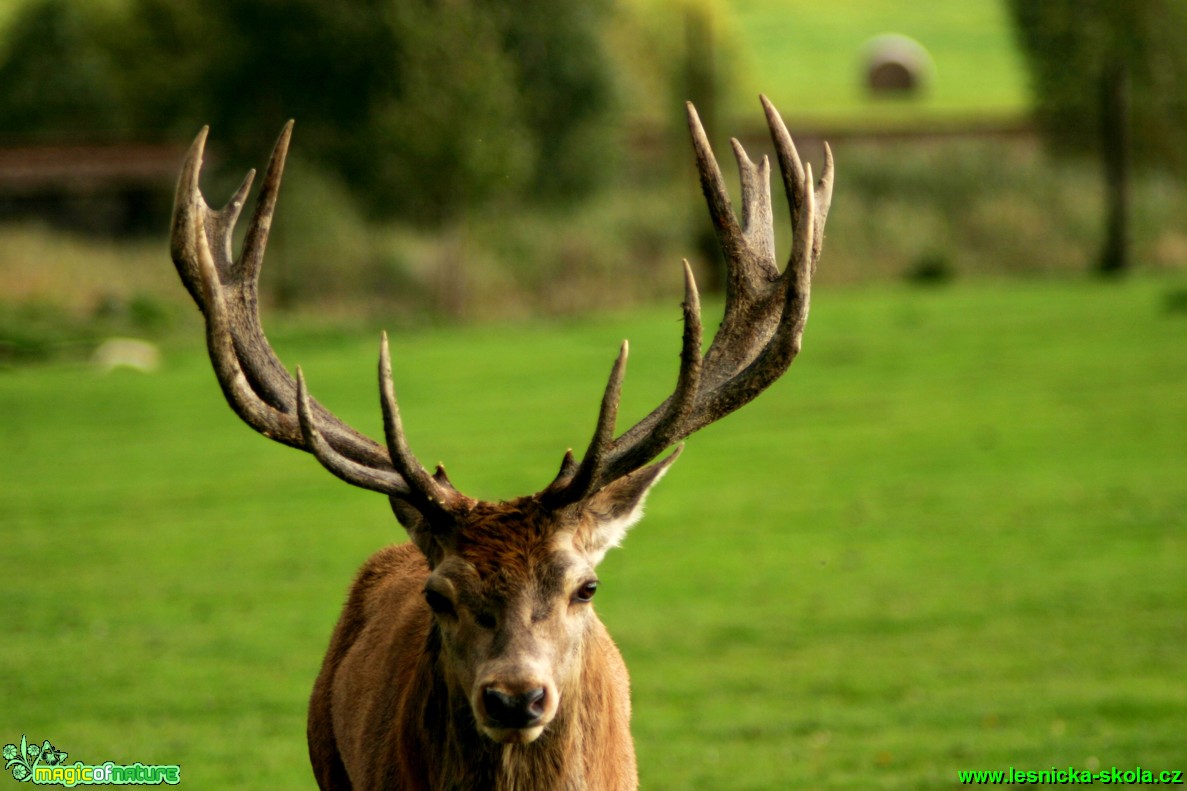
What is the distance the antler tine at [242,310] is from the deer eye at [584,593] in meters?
0.76

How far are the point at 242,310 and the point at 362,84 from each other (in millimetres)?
31622

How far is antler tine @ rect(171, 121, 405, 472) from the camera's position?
5137 millimetres

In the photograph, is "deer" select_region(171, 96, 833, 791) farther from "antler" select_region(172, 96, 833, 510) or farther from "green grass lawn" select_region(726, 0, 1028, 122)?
"green grass lawn" select_region(726, 0, 1028, 122)

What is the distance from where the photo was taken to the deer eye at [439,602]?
4914 millimetres

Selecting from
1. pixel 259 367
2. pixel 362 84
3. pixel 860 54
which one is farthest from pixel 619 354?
pixel 860 54

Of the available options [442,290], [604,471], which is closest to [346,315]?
[442,290]

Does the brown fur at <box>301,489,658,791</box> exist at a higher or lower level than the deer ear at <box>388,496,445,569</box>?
lower

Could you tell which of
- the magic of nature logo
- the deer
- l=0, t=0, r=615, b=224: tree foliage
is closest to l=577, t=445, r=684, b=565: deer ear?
the deer

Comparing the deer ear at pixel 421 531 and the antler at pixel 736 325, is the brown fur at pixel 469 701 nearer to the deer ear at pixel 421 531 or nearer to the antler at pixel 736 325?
the deer ear at pixel 421 531

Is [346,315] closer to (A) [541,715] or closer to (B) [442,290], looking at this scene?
(B) [442,290]

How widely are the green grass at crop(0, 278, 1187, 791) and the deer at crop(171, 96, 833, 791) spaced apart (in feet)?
9.61

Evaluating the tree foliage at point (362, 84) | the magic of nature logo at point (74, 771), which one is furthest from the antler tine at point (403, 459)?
the tree foliage at point (362, 84)

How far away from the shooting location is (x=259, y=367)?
5547mm

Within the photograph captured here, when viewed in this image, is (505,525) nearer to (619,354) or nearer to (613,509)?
(613,509)
